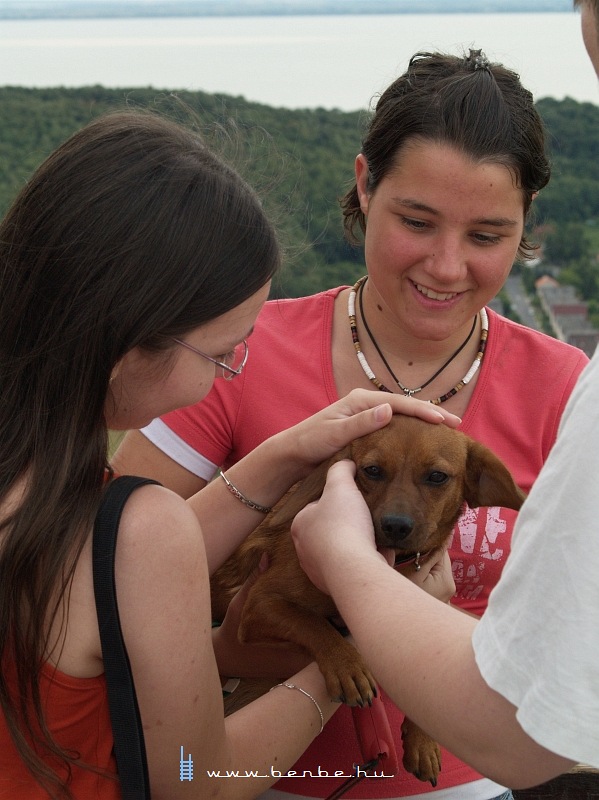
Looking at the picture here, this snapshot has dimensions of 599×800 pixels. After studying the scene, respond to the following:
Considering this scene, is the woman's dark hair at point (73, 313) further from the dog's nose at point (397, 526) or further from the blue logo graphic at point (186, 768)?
the dog's nose at point (397, 526)

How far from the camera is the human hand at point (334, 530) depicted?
1549 millimetres

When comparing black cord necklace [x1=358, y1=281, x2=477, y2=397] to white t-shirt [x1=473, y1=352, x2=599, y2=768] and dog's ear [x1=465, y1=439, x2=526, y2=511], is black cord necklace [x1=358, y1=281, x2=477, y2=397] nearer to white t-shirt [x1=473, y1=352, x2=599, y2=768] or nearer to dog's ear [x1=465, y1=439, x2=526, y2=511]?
dog's ear [x1=465, y1=439, x2=526, y2=511]

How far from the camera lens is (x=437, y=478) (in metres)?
2.59

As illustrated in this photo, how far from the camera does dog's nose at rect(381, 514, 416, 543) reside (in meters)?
2.46

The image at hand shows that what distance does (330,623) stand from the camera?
104 inches

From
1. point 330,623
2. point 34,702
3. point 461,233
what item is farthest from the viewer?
point 330,623

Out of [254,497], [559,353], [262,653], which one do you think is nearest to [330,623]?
[262,653]

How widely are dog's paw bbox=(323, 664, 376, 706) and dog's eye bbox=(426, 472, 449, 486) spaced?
1.90ft

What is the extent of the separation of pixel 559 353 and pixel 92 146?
158 centimetres

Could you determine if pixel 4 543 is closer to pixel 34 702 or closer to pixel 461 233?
pixel 34 702

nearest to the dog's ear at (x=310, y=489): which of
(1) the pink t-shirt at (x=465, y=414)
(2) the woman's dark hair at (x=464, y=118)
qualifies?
(1) the pink t-shirt at (x=465, y=414)

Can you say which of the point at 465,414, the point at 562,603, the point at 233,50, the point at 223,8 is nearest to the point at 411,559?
the point at 465,414

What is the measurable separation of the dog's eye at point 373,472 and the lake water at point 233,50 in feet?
14.7

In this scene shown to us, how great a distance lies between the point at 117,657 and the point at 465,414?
144 cm
